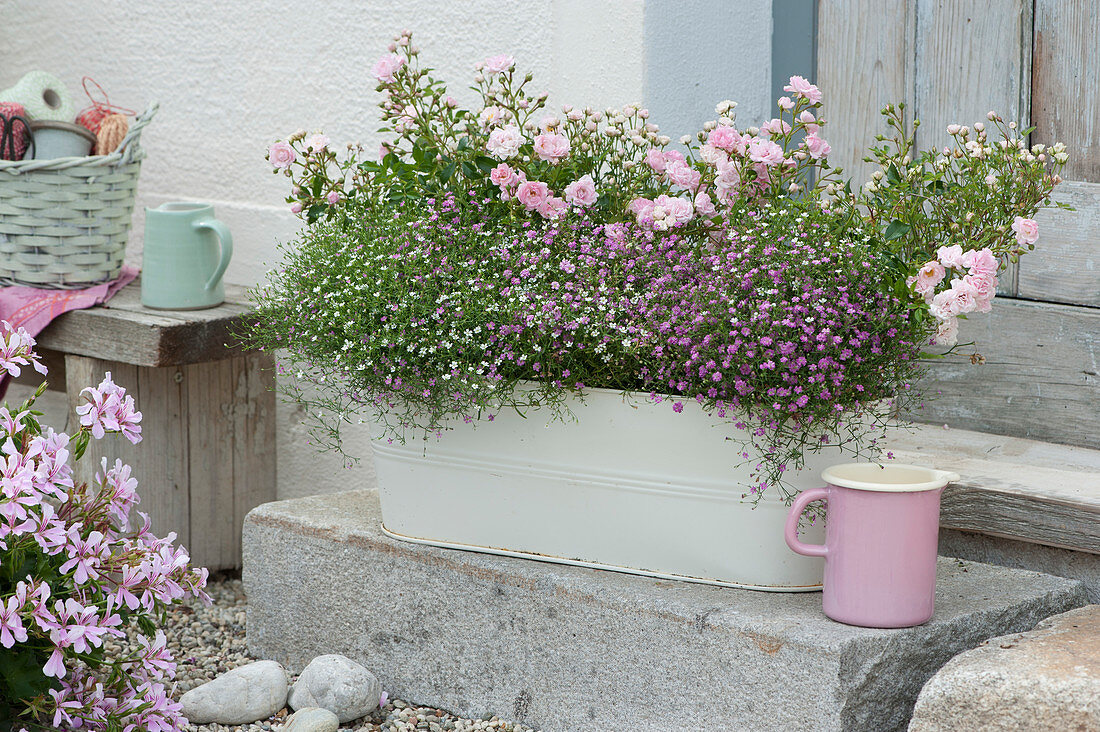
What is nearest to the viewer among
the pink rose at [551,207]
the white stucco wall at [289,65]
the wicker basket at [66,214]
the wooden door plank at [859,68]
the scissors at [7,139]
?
the pink rose at [551,207]

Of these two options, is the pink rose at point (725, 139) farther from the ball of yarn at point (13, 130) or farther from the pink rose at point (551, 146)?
the ball of yarn at point (13, 130)

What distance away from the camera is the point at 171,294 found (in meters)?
2.46

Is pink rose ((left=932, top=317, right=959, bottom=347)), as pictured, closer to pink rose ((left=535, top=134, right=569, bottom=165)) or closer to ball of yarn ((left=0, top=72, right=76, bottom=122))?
pink rose ((left=535, top=134, right=569, bottom=165))

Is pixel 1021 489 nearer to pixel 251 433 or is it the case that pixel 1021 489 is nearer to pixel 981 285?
pixel 981 285

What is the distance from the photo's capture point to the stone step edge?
68.1 inches

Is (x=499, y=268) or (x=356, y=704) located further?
(x=356, y=704)

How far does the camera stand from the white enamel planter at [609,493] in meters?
1.64

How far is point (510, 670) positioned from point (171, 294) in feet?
3.73

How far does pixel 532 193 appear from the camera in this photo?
5.66 ft

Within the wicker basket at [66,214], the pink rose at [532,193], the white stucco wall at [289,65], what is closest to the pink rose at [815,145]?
the pink rose at [532,193]

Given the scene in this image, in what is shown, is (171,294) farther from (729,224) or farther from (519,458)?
(729,224)

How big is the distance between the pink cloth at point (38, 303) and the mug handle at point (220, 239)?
248 millimetres

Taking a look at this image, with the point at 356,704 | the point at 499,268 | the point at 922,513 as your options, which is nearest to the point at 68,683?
the point at 356,704

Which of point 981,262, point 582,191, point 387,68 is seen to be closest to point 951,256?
point 981,262
